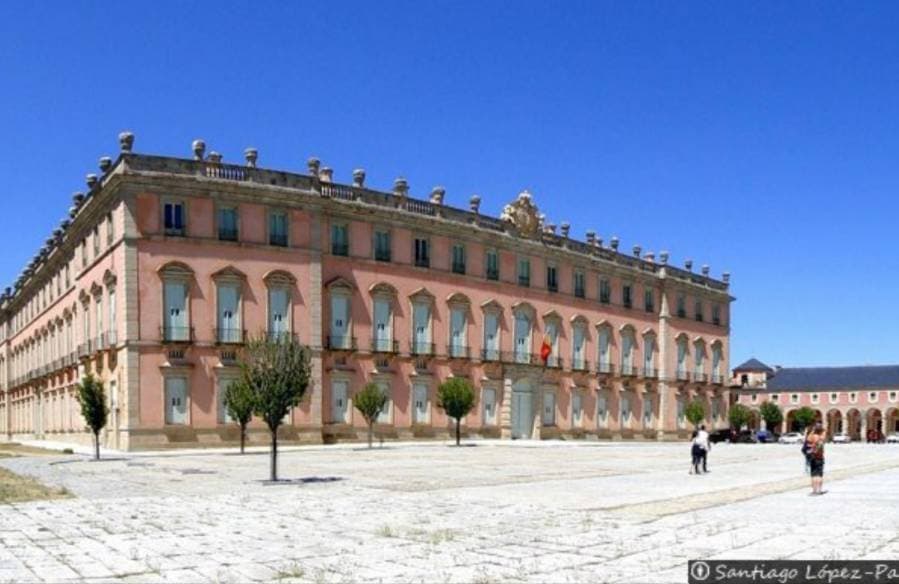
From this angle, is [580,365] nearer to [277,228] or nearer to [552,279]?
[552,279]

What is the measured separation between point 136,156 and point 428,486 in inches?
959

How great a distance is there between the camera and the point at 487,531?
11.8 metres

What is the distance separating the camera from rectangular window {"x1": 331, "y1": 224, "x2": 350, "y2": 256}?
1709 inches

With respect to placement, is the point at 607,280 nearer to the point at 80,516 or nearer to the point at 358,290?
the point at 358,290

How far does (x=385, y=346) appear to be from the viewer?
4534 cm

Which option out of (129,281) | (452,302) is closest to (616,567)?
(129,281)

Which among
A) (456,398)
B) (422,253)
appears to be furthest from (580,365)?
(456,398)

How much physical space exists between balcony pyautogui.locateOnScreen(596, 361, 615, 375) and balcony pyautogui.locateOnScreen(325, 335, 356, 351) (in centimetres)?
2137

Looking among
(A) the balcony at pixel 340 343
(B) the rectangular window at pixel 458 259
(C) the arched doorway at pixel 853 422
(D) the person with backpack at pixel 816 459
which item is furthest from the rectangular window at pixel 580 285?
(C) the arched doorway at pixel 853 422

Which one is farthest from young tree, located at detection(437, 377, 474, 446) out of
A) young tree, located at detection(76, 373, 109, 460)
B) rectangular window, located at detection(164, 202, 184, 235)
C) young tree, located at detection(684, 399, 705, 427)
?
young tree, located at detection(684, 399, 705, 427)

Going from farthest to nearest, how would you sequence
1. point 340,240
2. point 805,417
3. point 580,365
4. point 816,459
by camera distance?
point 805,417
point 580,365
point 340,240
point 816,459

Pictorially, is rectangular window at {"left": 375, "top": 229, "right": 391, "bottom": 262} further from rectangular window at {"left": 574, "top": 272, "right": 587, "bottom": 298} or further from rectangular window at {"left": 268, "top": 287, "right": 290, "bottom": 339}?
rectangular window at {"left": 574, "top": 272, "right": 587, "bottom": 298}

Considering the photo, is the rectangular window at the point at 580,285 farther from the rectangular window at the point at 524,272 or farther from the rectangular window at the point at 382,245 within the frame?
the rectangular window at the point at 382,245

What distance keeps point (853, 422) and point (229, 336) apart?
9264 centimetres
